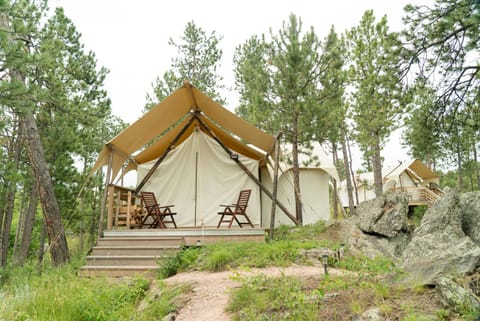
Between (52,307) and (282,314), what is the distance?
189cm

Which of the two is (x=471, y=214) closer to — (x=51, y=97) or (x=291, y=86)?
(x=291, y=86)

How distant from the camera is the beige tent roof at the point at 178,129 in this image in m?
6.64

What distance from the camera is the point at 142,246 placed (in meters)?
5.65

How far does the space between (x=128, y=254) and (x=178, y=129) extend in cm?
353

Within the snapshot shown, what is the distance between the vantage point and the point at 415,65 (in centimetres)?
419

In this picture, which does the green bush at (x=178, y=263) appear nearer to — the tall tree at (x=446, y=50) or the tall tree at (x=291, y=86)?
Result: the tall tree at (x=291, y=86)

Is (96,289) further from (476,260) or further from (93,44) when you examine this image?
(93,44)

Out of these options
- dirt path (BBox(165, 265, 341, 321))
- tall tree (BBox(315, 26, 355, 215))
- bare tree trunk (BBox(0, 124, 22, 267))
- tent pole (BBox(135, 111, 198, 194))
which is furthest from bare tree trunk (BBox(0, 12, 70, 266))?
tall tree (BBox(315, 26, 355, 215))

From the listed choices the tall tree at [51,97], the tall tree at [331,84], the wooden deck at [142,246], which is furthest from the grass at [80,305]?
the tall tree at [331,84]

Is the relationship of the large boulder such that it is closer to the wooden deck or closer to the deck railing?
the wooden deck

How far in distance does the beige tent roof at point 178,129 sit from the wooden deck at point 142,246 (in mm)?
1575

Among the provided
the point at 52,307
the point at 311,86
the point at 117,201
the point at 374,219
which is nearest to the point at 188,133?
the point at 117,201

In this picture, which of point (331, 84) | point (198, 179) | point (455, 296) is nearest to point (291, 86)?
point (331, 84)

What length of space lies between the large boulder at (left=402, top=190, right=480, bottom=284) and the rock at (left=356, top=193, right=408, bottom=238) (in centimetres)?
235
